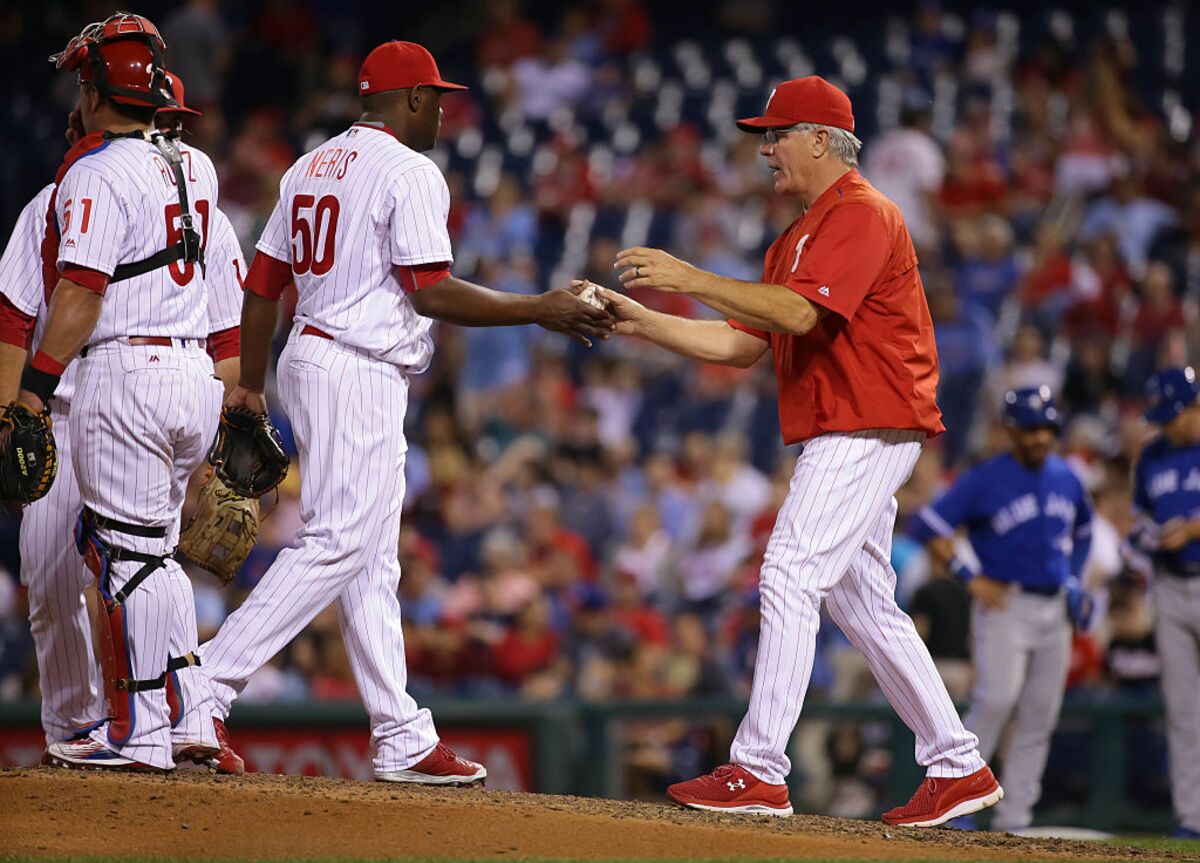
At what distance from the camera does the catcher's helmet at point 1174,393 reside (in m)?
8.58

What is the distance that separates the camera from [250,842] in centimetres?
457

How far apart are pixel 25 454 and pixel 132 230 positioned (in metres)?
0.69

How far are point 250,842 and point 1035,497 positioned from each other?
5030 mm

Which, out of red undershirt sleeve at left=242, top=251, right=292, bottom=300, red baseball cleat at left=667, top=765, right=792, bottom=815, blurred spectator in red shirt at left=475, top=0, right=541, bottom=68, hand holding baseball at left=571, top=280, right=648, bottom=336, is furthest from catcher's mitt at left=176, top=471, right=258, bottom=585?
blurred spectator in red shirt at left=475, top=0, right=541, bottom=68

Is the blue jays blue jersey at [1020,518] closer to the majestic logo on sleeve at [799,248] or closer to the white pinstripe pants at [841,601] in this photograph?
the white pinstripe pants at [841,601]

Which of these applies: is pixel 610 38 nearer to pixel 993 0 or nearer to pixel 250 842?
pixel 993 0

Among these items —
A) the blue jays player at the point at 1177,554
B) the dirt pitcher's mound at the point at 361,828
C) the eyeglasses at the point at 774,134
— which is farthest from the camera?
the blue jays player at the point at 1177,554

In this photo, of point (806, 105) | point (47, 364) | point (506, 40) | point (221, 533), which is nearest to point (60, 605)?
point (221, 533)

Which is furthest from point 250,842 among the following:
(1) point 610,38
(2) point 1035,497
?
(1) point 610,38

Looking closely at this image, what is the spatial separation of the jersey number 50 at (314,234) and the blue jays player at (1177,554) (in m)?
4.96

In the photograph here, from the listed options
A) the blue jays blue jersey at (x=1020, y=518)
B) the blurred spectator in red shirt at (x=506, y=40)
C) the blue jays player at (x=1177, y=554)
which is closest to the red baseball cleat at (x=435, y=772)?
the blue jays blue jersey at (x=1020, y=518)

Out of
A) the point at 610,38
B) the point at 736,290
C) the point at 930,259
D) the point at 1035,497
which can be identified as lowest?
the point at 1035,497

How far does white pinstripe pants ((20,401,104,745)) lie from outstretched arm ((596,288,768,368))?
5.43 ft

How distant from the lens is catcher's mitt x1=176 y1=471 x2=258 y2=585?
539cm
